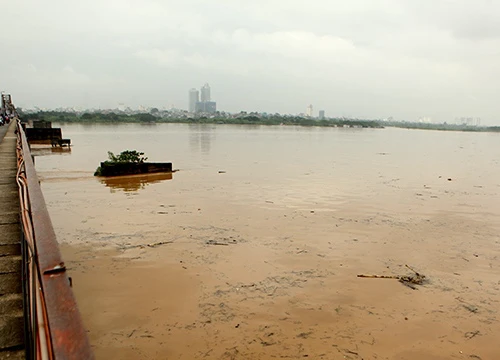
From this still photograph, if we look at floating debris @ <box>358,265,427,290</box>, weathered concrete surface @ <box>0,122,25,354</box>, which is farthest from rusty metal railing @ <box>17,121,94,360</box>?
floating debris @ <box>358,265,427,290</box>

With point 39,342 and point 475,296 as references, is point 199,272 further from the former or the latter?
point 39,342

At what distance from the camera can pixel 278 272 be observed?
7395mm

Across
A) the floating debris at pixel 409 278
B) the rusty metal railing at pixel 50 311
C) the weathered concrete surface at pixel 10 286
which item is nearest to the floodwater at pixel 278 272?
the floating debris at pixel 409 278

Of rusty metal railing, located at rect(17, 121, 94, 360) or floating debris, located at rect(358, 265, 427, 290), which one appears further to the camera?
floating debris, located at rect(358, 265, 427, 290)

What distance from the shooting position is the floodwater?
5180 mm

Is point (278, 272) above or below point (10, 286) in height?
below

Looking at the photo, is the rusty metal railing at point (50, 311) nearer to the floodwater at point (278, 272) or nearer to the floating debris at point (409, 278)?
the floodwater at point (278, 272)

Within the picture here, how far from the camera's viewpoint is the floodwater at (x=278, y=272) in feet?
17.0

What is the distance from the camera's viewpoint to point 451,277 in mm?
7410

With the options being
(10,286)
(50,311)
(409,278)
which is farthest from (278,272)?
(50,311)

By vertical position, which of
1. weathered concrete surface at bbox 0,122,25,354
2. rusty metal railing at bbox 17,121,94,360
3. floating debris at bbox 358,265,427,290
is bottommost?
floating debris at bbox 358,265,427,290

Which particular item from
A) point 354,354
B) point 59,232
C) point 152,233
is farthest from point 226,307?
point 59,232

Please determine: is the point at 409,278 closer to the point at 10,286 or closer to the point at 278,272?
the point at 278,272

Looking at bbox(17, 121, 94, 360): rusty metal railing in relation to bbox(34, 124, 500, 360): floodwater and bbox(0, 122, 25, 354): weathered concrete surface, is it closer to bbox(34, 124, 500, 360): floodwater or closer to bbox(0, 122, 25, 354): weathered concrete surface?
bbox(0, 122, 25, 354): weathered concrete surface
